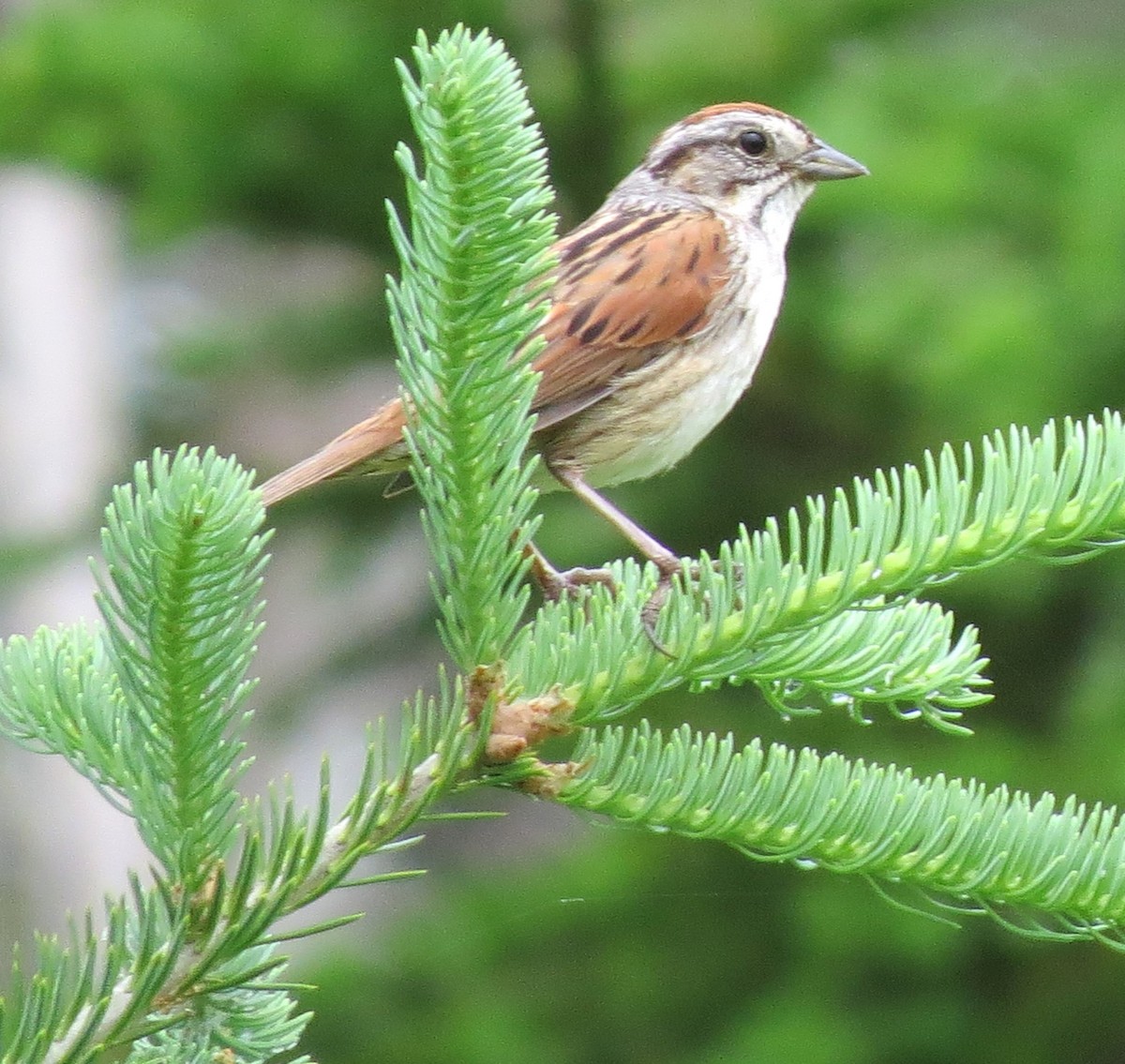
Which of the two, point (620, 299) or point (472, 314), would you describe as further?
point (620, 299)

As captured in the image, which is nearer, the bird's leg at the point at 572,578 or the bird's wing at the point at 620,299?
the bird's leg at the point at 572,578

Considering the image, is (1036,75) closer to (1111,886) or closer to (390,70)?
(390,70)

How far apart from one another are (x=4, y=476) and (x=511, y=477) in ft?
25.0

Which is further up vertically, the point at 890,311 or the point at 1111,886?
the point at 890,311

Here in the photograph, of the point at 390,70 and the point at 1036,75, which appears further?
the point at 1036,75

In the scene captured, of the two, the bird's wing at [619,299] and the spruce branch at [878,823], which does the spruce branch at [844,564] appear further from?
the bird's wing at [619,299]

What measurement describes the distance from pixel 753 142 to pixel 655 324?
809 millimetres

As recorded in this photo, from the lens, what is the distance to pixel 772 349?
4590 millimetres

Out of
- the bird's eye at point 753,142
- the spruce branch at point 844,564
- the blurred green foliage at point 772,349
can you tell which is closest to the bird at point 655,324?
the bird's eye at point 753,142

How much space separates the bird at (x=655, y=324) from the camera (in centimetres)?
319

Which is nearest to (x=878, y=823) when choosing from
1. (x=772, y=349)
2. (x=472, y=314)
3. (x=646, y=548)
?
(x=472, y=314)

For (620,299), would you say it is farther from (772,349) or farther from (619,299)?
(772,349)

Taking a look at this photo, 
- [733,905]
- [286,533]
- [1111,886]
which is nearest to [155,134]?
[286,533]

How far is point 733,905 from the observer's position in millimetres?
4969
